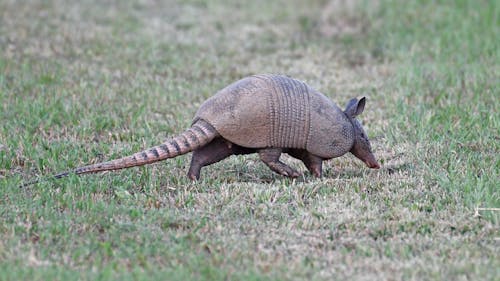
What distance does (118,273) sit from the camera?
15.5ft

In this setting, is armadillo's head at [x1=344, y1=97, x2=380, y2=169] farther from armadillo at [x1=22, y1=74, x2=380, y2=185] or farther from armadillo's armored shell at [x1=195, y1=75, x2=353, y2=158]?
armadillo's armored shell at [x1=195, y1=75, x2=353, y2=158]

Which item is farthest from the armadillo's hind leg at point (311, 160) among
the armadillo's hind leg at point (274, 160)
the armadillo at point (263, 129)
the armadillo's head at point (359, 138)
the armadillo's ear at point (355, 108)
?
the armadillo's ear at point (355, 108)

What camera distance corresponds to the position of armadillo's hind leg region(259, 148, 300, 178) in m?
6.43

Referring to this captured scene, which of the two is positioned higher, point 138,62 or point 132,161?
point 132,161

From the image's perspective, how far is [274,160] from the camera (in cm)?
646

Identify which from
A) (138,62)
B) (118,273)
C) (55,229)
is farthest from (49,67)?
(118,273)

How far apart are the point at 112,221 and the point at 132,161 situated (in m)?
0.64

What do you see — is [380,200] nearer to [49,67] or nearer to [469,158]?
[469,158]

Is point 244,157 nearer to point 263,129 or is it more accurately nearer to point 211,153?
point 211,153

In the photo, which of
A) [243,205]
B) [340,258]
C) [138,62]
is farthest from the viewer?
[138,62]

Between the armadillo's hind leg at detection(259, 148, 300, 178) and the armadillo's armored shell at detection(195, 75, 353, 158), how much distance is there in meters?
0.07

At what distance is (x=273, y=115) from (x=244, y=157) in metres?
1.24

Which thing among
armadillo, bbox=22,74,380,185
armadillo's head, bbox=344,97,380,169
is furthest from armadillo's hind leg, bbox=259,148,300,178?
armadillo's head, bbox=344,97,380,169

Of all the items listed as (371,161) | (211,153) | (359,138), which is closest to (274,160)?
(211,153)
